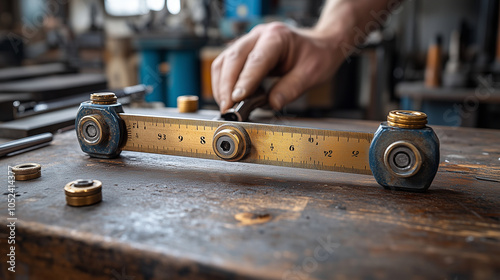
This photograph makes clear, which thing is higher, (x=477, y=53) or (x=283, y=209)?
(x=477, y=53)

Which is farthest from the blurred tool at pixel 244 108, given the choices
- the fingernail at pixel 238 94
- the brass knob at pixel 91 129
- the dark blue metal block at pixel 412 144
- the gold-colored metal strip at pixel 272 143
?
the dark blue metal block at pixel 412 144

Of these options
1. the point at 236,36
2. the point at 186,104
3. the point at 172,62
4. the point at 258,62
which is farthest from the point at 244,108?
the point at 236,36

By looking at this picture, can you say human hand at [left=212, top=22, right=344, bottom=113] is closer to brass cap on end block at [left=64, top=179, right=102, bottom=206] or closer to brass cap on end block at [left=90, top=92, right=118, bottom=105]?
brass cap on end block at [left=90, top=92, right=118, bottom=105]

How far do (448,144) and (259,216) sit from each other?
81cm

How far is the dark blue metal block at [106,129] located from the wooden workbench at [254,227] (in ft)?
0.22

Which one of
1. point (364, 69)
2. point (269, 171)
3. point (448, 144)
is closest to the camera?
point (269, 171)

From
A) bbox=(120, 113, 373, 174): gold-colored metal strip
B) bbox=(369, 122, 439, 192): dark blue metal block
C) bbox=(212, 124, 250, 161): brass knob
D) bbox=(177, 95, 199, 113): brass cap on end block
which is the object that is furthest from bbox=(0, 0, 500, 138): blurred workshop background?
bbox=(369, 122, 439, 192): dark blue metal block

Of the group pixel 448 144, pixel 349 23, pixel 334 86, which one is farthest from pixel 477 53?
pixel 448 144

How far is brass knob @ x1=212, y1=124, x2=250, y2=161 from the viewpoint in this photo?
0.83 m

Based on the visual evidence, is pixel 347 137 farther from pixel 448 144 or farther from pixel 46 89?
pixel 46 89

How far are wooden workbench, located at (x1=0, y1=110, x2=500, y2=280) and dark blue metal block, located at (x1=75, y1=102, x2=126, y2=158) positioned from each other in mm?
68

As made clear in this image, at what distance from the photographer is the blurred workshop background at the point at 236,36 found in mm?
2836

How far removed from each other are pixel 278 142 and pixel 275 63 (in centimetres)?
55

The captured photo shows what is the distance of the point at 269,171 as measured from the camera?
0.91 metres
